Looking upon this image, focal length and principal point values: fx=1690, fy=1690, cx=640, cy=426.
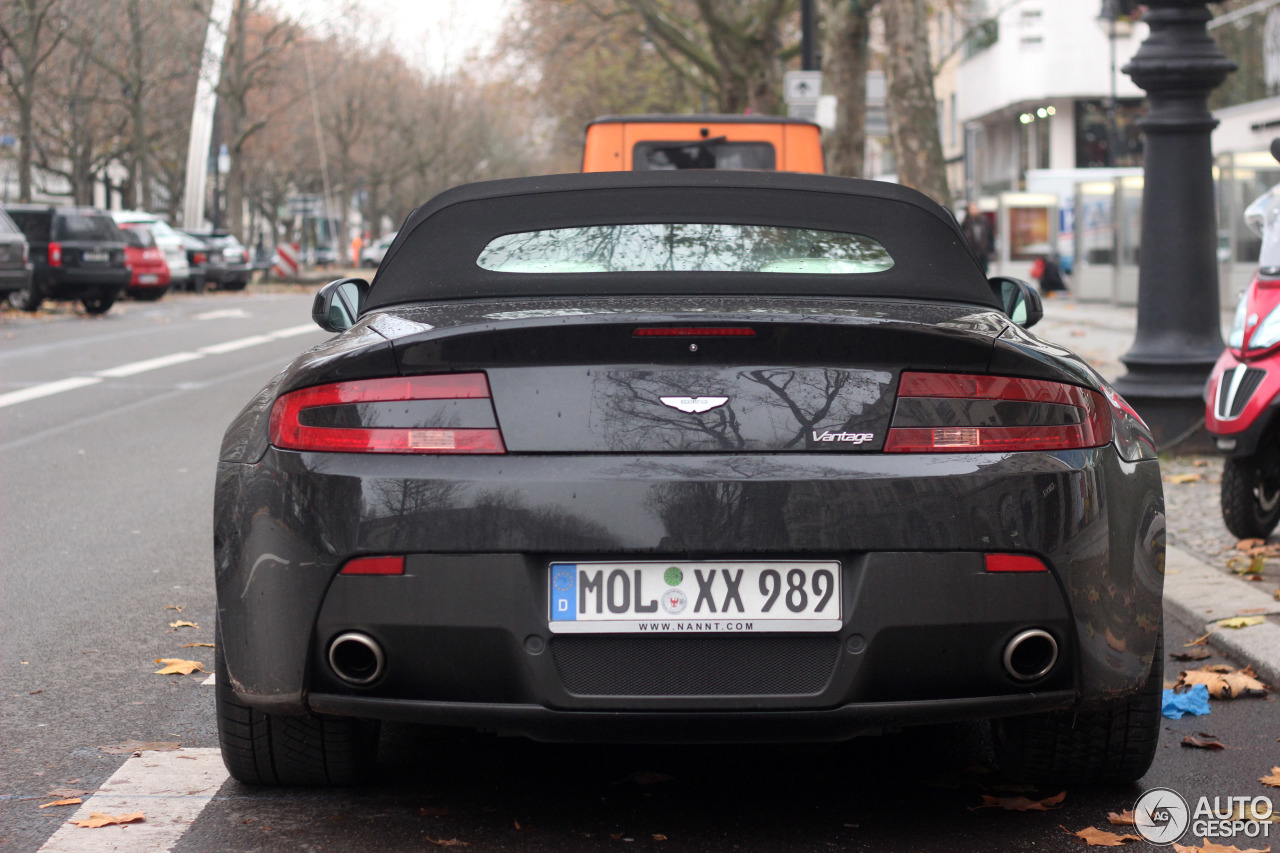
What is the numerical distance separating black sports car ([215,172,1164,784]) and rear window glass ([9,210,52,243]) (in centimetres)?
2664

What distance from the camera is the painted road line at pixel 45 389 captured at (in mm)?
14055

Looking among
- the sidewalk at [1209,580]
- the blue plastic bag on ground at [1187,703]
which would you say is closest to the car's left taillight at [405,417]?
the blue plastic bag on ground at [1187,703]

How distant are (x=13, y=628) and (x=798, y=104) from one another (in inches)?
828

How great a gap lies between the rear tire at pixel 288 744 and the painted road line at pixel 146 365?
42.7ft

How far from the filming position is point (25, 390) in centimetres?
1479

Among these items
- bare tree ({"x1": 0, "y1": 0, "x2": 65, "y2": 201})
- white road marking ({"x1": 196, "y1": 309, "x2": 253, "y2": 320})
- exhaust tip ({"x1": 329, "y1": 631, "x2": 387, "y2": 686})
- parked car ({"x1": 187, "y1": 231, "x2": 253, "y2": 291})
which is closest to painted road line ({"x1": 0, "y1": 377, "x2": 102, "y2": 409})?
exhaust tip ({"x1": 329, "y1": 631, "x2": 387, "y2": 686})

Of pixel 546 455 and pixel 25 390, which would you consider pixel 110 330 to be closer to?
pixel 25 390

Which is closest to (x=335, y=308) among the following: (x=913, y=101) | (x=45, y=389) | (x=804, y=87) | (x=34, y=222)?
(x=45, y=389)

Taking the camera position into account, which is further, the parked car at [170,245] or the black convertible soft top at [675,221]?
the parked car at [170,245]

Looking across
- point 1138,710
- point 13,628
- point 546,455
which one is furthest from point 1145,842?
point 13,628

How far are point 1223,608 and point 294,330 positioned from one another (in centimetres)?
1948

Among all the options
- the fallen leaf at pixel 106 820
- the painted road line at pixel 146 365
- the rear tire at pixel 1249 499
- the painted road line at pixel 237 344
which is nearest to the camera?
the fallen leaf at pixel 106 820

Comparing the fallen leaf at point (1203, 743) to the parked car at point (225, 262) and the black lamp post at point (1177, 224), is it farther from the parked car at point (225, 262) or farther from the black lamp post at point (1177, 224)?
the parked car at point (225, 262)

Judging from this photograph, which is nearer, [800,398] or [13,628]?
[800,398]
